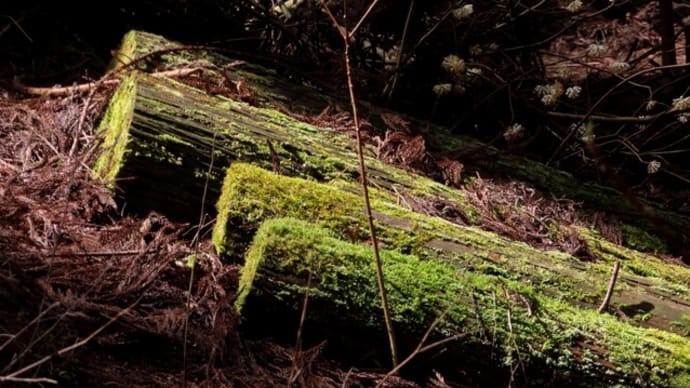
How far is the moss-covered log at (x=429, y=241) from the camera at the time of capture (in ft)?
8.04

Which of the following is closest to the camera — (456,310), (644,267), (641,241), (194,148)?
(456,310)

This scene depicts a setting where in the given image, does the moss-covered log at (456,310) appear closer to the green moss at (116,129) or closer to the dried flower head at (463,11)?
the green moss at (116,129)

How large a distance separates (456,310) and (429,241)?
→ 420mm

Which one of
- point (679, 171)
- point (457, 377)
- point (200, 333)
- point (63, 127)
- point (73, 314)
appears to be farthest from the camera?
point (679, 171)

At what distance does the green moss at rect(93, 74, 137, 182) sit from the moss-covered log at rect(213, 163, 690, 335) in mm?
536

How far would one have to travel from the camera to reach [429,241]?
255 cm

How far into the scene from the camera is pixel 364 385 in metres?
2.07

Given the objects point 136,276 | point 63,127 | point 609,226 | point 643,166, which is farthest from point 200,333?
point 643,166

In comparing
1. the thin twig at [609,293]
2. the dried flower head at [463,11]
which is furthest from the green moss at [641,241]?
the dried flower head at [463,11]

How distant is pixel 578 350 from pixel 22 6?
414cm

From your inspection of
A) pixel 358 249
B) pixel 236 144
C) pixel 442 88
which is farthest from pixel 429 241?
pixel 442 88

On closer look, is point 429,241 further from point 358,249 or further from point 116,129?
point 116,129

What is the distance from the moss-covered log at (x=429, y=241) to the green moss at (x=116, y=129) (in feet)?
1.76

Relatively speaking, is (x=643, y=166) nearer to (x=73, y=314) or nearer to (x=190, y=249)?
(x=190, y=249)
